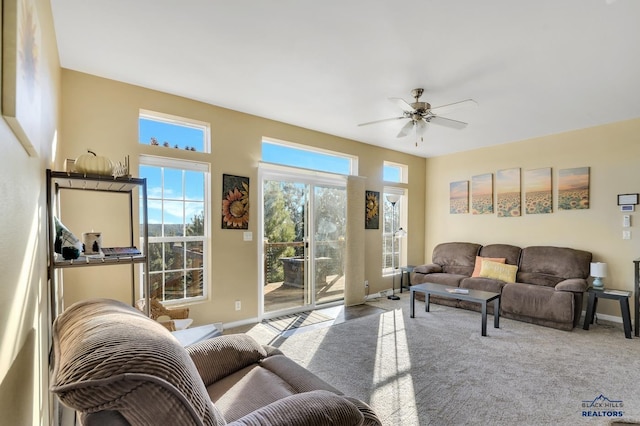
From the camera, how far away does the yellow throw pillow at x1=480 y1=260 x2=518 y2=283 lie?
4.71m

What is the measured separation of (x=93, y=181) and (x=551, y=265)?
556 centimetres

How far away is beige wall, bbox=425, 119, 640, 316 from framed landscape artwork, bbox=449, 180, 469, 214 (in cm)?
13

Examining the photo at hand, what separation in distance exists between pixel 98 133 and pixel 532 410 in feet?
14.2

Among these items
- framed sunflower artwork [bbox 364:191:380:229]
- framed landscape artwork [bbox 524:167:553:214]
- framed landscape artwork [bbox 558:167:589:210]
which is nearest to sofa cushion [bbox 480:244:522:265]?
framed landscape artwork [bbox 524:167:553:214]

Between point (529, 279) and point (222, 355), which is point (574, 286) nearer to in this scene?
point (529, 279)

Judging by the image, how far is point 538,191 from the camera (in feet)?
16.2

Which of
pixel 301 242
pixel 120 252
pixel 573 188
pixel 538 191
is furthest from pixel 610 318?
pixel 120 252

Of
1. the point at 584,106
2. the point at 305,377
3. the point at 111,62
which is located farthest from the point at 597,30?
the point at 111,62

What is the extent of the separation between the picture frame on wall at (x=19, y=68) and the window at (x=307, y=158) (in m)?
3.11

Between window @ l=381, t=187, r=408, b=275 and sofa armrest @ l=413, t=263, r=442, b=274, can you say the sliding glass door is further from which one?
sofa armrest @ l=413, t=263, r=442, b=274

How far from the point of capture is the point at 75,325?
1.01m

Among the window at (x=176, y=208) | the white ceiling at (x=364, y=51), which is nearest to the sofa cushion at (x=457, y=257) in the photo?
the white ceiling at (x=364, y=51)

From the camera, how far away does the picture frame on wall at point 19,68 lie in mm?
856

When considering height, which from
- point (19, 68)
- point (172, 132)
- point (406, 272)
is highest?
point (172, 132)
